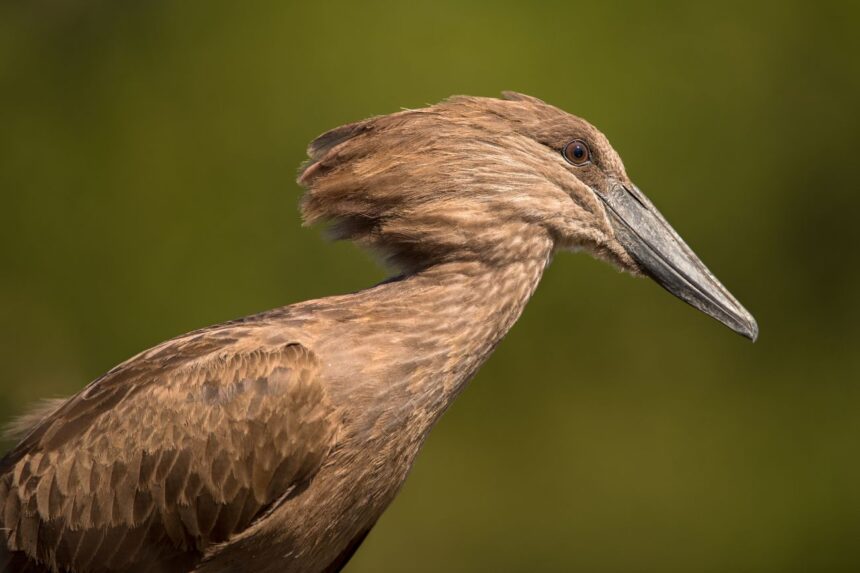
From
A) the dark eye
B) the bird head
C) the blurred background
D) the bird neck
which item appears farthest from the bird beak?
the blurred background

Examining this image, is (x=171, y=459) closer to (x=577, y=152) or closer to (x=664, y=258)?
(x=577, y=152)

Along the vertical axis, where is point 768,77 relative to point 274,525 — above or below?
above

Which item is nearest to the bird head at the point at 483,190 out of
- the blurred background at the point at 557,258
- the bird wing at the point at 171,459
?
the bird wing at the point at 171,459

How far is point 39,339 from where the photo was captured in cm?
966

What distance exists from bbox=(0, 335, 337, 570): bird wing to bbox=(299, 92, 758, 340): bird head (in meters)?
0.56

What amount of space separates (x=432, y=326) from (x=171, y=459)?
37.8 inches

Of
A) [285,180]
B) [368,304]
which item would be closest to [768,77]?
[285,180]

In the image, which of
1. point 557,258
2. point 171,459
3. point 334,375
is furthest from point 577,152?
point 557,258

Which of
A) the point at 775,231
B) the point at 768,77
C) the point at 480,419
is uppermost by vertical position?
the point at 768,77

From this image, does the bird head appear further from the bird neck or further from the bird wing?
the bird wing

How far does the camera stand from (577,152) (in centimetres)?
470

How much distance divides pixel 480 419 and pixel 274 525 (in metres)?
5.64

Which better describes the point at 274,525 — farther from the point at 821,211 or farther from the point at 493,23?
the point at 821,211

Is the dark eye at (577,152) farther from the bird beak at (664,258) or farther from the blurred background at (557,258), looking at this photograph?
the blurred background at (557,258)
